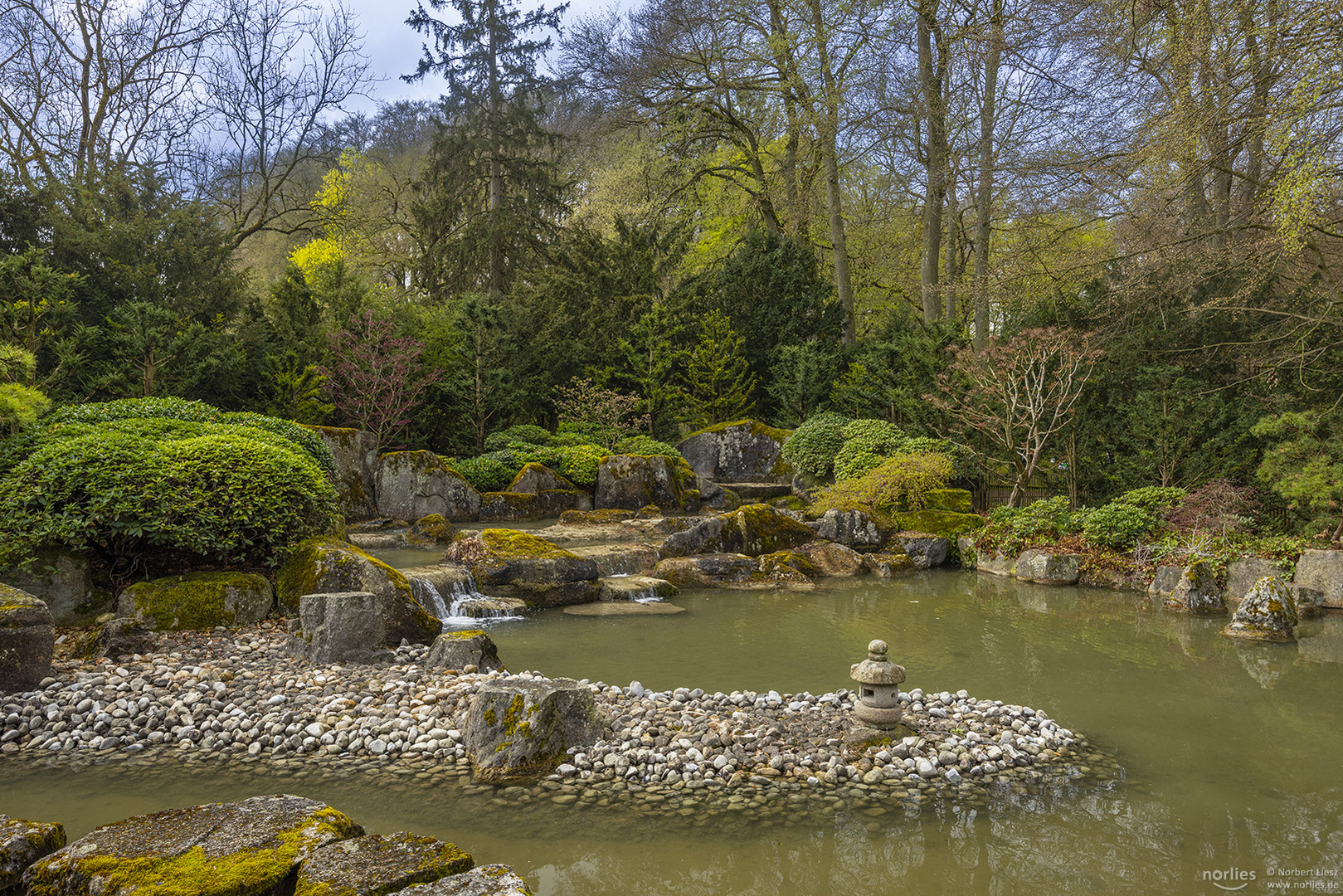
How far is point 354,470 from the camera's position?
12406mm

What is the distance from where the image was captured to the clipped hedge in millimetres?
5840

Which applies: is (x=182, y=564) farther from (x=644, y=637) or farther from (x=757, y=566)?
(x=757, y=566)

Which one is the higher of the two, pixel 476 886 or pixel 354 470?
pixel 354 470

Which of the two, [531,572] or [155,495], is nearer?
[155,495]

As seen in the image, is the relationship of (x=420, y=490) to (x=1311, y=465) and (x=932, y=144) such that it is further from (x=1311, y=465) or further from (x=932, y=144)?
(x=932, y=144)

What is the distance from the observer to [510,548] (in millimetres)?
8734

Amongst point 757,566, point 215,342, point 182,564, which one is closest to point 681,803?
point 182,564

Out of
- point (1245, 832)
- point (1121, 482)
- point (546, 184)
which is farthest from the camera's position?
point (546, 184)

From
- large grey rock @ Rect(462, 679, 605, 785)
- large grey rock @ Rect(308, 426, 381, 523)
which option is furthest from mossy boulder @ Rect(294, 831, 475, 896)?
large grey rock @ Rect(308, 426, 381, 523)

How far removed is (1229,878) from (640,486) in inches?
440

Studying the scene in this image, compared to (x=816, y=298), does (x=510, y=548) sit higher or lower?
lower

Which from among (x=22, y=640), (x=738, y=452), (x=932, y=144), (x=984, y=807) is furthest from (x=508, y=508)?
(x=932, y=144)

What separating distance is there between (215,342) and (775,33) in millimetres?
14765

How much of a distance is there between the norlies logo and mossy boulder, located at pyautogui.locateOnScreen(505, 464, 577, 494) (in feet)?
37.3
